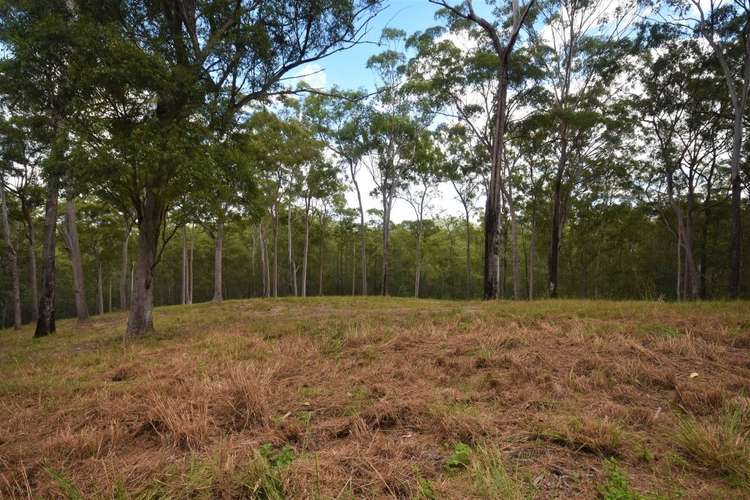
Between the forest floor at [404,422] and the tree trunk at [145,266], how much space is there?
3.56 metres

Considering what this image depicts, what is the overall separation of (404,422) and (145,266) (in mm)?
8163

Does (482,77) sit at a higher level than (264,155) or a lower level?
higher

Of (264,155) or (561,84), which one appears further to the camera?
(264,155)

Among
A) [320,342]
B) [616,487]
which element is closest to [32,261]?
[320,342]

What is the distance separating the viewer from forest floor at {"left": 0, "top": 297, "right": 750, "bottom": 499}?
183 cm

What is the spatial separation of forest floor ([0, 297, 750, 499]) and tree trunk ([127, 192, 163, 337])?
3558 mm

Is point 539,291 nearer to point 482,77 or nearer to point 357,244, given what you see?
point 357,244

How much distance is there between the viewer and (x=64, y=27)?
605 centimetres

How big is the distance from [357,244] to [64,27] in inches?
1486

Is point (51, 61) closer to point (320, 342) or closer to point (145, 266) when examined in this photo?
point (145, 266)

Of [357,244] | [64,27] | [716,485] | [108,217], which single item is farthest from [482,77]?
[357,244]

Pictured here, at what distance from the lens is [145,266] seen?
8383 millimetres

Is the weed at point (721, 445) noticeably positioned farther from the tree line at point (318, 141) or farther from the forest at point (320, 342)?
the tree line at point (318, 141)

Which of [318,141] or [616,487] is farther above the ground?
[318,141]
